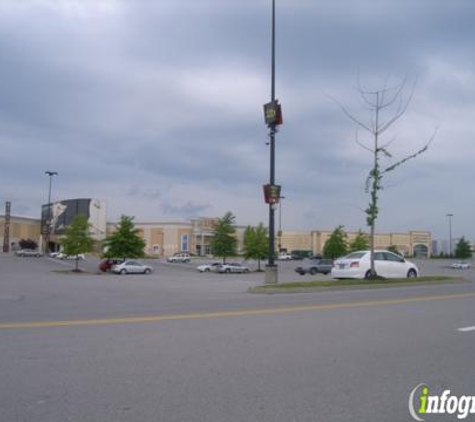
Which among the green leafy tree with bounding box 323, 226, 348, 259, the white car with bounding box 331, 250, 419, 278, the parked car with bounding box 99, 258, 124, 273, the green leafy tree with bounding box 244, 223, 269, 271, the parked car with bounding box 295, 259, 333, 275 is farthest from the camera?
the green leafy tree with bounding box 323, 226, 348, 259

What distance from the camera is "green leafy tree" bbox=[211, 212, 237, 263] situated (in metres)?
58.6

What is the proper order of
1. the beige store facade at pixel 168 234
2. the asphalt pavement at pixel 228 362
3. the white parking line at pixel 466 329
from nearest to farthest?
the asphalt pavement at pixel 228 362 → the white parking line at pixel 466 329 → the beige store facade at pixel 168 234

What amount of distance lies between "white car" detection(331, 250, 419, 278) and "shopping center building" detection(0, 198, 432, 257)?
7047cm

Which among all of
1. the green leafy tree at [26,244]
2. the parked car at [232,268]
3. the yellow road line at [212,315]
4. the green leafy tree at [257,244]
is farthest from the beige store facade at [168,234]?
the yellow road line at [212,315]

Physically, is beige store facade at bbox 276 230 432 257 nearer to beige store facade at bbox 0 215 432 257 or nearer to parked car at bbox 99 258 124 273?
beige store facade at bbox 0 215 432 257

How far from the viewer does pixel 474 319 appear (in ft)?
35.9

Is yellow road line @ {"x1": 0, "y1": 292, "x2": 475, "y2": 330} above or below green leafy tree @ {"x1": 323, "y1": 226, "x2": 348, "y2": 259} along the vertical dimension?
below

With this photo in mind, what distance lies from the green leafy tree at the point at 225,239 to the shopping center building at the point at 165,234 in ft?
109

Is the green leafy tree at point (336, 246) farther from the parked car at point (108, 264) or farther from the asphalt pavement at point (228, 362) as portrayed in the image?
the asphalt pavement at point (228, 362)

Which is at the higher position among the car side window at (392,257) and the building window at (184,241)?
the building window at (184,241)

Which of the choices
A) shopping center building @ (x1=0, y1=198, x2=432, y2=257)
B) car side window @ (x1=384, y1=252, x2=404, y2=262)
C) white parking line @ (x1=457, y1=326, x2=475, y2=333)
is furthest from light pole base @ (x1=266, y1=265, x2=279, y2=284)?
shopping center building @ (x1=0, y1=198, x2=432, y2=257)

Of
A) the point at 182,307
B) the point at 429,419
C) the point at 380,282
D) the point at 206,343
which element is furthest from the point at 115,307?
the point at 380,282

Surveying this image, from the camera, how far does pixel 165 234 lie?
367 feet

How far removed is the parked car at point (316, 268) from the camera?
153 feet
